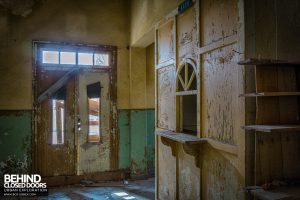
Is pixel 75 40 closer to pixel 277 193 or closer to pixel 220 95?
pixel 220 95

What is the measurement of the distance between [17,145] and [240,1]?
16.2 ft

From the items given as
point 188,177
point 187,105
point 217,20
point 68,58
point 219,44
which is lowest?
point 188,177

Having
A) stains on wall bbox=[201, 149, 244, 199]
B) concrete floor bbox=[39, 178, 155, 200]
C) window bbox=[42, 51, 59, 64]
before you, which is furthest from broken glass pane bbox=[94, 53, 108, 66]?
stains on wall bbox=[201, 149, 244, 199]

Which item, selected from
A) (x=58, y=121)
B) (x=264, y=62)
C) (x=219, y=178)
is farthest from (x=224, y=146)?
(x=58, y=121)

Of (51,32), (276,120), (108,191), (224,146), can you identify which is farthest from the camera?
(51,32)

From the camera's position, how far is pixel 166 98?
166 inches

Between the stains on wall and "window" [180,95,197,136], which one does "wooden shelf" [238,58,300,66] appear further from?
"window" [180,95,197,136]

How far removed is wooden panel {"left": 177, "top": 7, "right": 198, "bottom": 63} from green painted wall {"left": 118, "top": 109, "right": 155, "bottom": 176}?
2.78 metres

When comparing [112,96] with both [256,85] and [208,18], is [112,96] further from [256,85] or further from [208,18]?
[256,85]

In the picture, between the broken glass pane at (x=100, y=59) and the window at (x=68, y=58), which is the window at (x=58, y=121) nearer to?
the window at (x=68, y=58)

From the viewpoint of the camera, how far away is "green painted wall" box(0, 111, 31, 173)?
17.7 feet

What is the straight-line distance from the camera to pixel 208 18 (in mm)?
3082

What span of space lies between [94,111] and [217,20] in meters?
3.84

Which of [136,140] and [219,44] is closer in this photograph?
[219,44]
